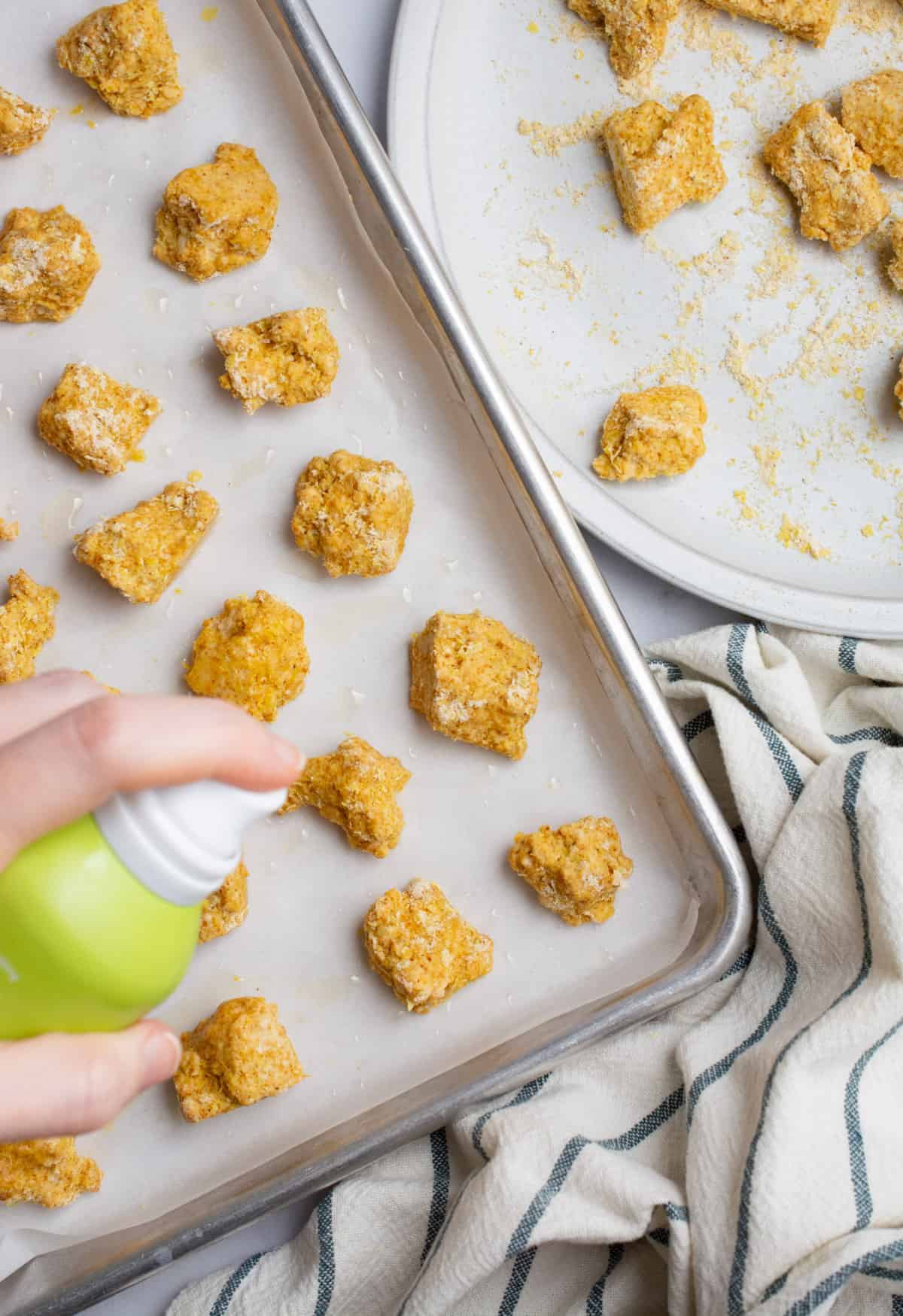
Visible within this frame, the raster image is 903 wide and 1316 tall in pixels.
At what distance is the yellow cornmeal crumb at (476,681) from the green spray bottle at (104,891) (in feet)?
1.45

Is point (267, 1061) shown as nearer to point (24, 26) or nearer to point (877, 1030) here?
point (877, 1030)

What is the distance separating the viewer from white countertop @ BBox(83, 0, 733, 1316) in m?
1.32

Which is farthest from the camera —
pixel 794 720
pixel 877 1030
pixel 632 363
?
pixel 632 363

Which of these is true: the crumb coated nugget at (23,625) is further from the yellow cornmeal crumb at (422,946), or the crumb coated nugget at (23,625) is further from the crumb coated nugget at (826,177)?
the crumb coated nugget at (826,177)

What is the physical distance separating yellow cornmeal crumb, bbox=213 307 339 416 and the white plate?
217 millimetres

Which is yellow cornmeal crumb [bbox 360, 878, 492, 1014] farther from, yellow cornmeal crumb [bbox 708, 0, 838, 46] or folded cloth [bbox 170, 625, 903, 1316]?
yellow cornmeal crumb [bbox 708, 0, 838, 46]

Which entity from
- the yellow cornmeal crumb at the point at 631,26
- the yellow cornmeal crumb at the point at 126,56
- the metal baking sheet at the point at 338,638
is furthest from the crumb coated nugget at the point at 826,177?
the yellow cornmeal crumb at the point at 126,56

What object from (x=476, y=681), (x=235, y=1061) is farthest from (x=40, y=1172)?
(x=476, y=681)

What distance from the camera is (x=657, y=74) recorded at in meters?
1.40

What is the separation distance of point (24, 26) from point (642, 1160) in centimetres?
133

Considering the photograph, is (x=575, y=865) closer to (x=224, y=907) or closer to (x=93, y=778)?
(x=224, y=907)

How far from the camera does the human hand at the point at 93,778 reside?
76cm

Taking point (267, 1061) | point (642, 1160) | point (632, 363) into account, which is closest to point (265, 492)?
point (632, 363)

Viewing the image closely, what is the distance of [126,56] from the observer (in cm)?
120
